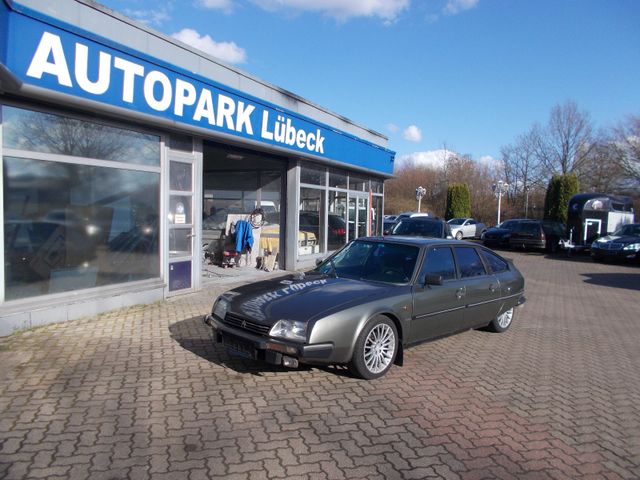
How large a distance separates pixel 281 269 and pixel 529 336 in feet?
21.9

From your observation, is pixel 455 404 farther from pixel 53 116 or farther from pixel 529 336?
pixel 53 116

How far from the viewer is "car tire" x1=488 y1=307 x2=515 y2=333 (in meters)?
6.89

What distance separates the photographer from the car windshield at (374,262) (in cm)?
555

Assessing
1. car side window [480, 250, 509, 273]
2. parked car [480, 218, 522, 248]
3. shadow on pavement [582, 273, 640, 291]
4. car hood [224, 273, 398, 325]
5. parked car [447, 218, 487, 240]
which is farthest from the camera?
parked car [447, 218, 487, 240]

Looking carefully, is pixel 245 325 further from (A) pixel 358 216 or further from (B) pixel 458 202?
(B) pixel 458 202

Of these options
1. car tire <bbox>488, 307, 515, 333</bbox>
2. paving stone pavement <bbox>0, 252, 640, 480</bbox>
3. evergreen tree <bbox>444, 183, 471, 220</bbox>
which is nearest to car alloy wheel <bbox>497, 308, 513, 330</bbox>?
car tire <bbox>488, 307, 515, 333</bbox>

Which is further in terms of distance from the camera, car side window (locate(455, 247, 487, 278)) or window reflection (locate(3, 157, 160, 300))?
car side window (locate(455, 247, 487, 278))

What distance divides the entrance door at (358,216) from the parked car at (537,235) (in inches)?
378

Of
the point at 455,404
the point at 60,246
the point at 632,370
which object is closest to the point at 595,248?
the point at 632,370

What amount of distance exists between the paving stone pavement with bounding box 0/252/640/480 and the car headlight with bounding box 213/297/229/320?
21.0 inches

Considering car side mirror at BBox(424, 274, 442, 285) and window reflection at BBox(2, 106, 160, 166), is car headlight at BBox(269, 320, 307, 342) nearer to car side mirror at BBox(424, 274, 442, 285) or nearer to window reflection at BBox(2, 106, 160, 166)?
car side mirror at BBox(424, 274, 442, 285)

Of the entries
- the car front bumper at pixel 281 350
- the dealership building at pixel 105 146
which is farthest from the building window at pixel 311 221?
the car front bumper at pixel 281 350

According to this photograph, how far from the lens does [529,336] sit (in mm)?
7008

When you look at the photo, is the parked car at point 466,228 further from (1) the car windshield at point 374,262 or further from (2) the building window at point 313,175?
(1) the car windshield at point 374,262
